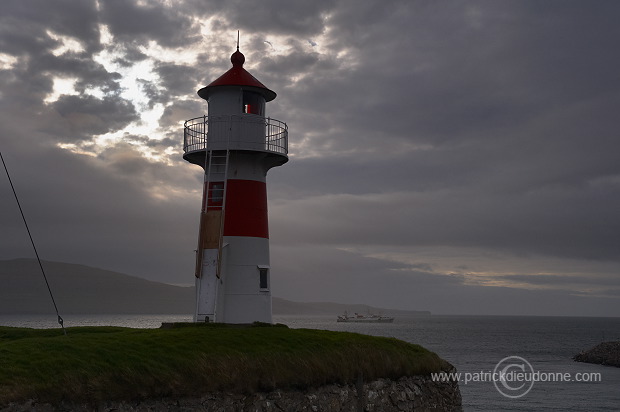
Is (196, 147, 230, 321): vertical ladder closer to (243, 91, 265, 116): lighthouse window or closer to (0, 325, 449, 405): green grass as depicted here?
(0, 325, 449, 405): green grass

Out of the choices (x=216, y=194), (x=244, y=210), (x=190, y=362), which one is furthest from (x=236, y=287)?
(x=190, y=362)

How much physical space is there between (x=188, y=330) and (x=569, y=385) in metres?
43.3

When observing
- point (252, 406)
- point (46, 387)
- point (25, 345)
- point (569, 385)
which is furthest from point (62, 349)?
point (569, 385)

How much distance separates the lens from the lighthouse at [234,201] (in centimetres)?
2509

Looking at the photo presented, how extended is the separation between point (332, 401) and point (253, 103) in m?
12.3

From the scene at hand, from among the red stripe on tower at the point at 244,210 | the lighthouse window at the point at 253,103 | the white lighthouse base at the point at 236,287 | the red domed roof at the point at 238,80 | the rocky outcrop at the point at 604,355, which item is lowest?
the rocky outcrop at the point at 604,355

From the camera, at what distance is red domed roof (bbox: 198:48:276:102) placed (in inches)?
1018

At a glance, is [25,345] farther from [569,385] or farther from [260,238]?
[569,385]

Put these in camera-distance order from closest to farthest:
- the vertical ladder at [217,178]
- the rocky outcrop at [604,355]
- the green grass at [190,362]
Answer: the green grass at [190,362], the vertical ladder at [217,178], the rocky outcrop at [604,355]

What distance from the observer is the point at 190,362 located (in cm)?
1814

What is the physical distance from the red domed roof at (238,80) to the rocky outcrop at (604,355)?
65.7 meters

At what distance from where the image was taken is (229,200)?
2547 cm

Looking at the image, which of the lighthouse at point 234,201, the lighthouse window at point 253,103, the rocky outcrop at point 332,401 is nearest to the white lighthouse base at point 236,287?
the lighthouse at point 234,201

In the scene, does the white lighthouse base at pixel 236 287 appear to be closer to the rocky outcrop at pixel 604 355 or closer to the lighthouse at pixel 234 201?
the lighthouse at pixel 234 201
